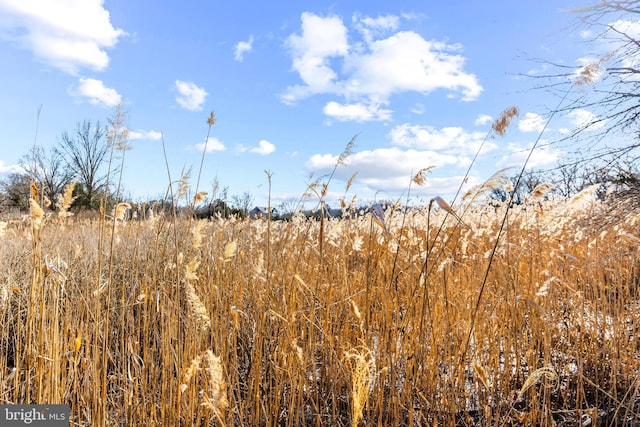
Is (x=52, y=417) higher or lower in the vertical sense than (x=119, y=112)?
lower

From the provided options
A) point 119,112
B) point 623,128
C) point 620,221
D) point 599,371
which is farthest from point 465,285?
point 623,128

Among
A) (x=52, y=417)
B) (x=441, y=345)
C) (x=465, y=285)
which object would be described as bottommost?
(x=52, y=417)

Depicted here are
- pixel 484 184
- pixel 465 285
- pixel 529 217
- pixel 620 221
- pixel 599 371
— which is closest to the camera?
pixel 484 184

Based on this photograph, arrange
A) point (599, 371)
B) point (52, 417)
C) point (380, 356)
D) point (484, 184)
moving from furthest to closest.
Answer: point (599, 371)
point (380, 356)
point (52, 417)
point (484, 184)

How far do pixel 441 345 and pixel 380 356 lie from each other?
1.45 feet

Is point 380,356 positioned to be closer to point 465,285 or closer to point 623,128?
point 465,285

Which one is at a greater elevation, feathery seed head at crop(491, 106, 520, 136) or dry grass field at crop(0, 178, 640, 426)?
feathery seed head at crop(491, 106, 520, 136)

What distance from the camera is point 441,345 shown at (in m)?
1.99

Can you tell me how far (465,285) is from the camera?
2.84 metres

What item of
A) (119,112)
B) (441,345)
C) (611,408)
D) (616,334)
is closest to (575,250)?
(616,334)

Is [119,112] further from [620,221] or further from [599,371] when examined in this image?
[620,221]

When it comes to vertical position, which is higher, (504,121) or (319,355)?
(504,121)

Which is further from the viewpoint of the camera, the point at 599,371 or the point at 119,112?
the point at 599,371

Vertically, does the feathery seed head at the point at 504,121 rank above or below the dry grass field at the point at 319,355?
above
